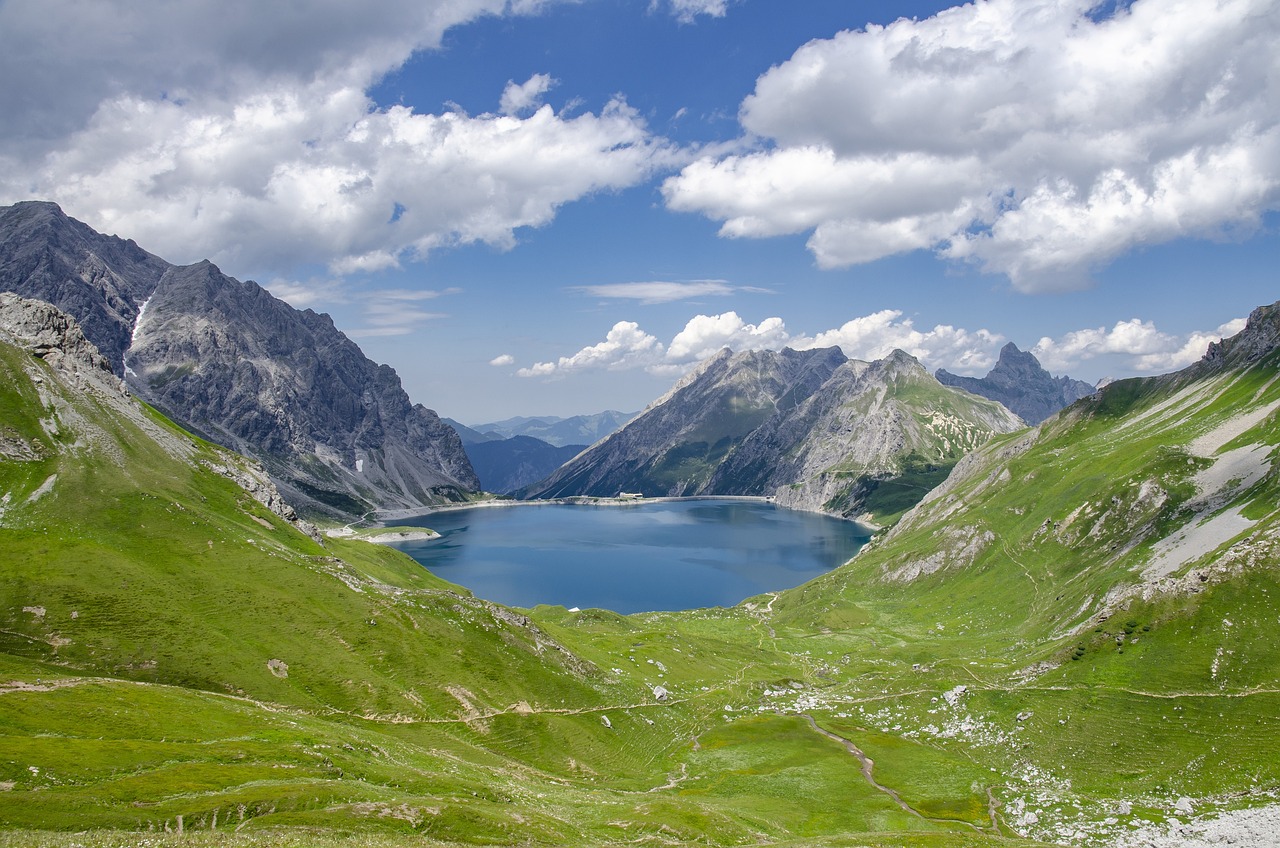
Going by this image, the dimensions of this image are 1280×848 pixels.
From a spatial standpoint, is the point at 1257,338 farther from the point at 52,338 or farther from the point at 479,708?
the point at 52,338

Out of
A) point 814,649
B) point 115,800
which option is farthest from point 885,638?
point 115,800

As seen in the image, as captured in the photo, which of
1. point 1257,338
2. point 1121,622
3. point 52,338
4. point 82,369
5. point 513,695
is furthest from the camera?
point 1257,338

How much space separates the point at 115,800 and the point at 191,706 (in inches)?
815

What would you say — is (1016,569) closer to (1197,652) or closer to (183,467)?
(1197,652)

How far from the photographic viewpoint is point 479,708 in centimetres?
7762

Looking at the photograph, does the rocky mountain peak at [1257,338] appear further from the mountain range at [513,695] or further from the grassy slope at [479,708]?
the grassy slope at [479,708]

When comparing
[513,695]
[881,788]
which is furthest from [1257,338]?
[513,695]

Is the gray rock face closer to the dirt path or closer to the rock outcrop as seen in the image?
the dirt path

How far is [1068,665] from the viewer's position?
8681cm

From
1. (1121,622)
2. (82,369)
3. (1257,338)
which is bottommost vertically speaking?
(1121,622)

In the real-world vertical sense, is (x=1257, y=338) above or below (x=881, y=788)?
above

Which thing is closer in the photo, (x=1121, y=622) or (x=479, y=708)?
(x=479, y=708)

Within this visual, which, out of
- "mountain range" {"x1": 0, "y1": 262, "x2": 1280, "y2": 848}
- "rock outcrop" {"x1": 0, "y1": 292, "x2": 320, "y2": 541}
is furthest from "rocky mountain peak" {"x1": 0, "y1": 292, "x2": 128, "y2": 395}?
"mountain range" {"x1": 0, "y1": 262, "x2": 1280, "y2": 848}

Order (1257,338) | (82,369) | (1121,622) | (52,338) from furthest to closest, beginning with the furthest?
A: 1. (1257,338)
2. (52,338)
3. (82,369)
4. (1121,622)
